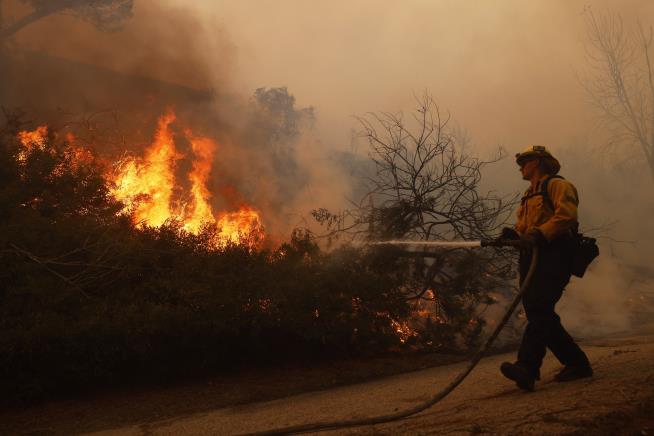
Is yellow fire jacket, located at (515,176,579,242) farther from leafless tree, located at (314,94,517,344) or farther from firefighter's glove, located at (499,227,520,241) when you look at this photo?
leafless tree, located at (314,94,517,344)

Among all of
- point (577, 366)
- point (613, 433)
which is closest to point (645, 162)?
point (577, 366)

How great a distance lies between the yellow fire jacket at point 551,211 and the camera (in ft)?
11.5

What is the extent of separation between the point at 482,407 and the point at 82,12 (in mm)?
16801

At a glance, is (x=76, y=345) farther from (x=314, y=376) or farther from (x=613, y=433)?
(x=613, y=433)

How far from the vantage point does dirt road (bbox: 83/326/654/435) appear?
2648mm

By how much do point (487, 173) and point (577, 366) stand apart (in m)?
20.3

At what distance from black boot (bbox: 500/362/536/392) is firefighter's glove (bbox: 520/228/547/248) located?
924 millimetres

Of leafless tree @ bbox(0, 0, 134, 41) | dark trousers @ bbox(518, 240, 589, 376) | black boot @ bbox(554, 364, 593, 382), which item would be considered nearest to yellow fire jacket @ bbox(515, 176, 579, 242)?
dark trousers @ bbox(518, 240, 589, 376)

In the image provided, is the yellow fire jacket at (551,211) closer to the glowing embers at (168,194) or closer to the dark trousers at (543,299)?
the dark trousers at (543,299)

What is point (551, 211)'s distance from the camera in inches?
147

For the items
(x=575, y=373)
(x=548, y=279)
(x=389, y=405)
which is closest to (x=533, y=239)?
(x=548, y=279)

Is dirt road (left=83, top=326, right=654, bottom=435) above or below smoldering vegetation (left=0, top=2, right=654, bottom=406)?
below

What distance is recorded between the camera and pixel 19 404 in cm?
531

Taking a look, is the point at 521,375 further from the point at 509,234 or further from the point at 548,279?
the point at 509,234
